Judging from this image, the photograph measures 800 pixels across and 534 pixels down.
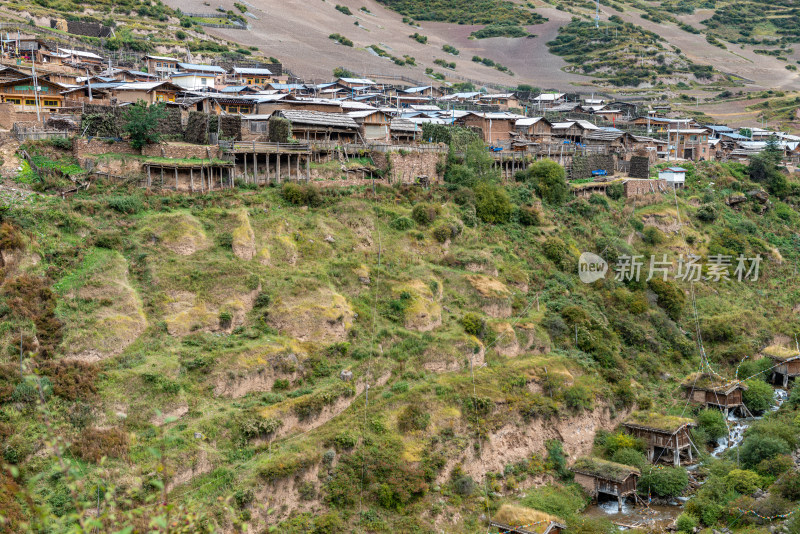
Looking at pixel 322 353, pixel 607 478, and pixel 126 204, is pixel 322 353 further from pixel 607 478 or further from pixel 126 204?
pixel 607 478

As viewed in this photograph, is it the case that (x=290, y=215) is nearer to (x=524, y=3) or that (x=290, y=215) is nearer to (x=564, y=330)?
(x=564, y=330)

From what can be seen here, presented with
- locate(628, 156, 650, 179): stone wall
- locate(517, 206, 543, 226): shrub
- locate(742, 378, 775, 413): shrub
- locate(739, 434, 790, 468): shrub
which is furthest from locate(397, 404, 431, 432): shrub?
locate(628, 156, 650, 179): stone wall

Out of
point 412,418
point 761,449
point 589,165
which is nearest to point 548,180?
point 589,165

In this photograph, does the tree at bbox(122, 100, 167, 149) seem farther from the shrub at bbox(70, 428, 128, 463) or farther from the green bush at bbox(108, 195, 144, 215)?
the shrub at bbox(70, 428, 128, 463)

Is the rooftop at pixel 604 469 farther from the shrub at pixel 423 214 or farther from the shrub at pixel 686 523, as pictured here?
the shrub at pixel 423 214

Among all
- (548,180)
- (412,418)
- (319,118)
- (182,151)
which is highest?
(319,118)

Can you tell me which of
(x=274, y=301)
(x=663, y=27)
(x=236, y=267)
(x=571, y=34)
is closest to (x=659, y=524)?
(x=274, y=301)
